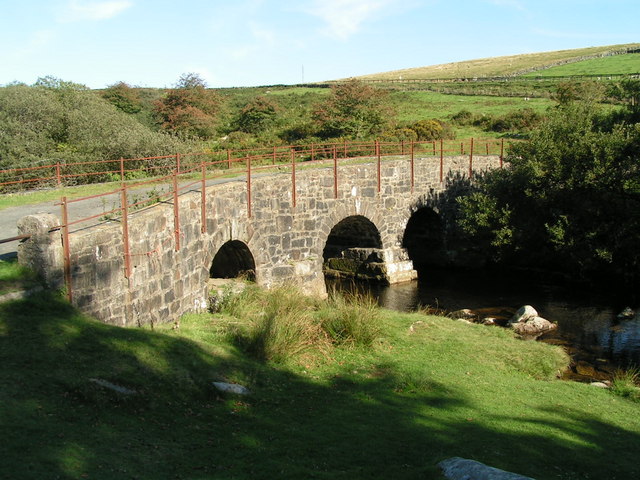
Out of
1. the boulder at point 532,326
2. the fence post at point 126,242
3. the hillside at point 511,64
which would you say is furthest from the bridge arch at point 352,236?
the hillside at point 511,64

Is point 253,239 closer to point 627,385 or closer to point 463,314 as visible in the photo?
point 463,314

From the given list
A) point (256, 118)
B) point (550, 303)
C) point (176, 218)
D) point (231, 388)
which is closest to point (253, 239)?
point (176, 218)

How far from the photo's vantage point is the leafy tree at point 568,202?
836 inches

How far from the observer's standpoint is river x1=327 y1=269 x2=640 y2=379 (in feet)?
52.0

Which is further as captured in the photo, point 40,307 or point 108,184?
point 108,184

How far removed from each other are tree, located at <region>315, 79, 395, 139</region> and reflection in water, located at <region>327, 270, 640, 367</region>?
1620 cm

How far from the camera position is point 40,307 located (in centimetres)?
937

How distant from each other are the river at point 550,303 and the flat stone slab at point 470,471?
29.0ft

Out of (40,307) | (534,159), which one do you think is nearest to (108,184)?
(40,307)

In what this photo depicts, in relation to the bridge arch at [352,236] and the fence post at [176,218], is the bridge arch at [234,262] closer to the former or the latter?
the fence post at [176,218]

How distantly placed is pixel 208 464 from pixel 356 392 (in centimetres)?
427

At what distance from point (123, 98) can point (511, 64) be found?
7134cm

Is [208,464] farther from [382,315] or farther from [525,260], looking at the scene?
[525,260]

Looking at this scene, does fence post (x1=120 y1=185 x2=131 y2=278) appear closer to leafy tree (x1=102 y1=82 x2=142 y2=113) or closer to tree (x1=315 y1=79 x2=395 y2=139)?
tree (x1=315 y1=79 x2=395 y2=139)
